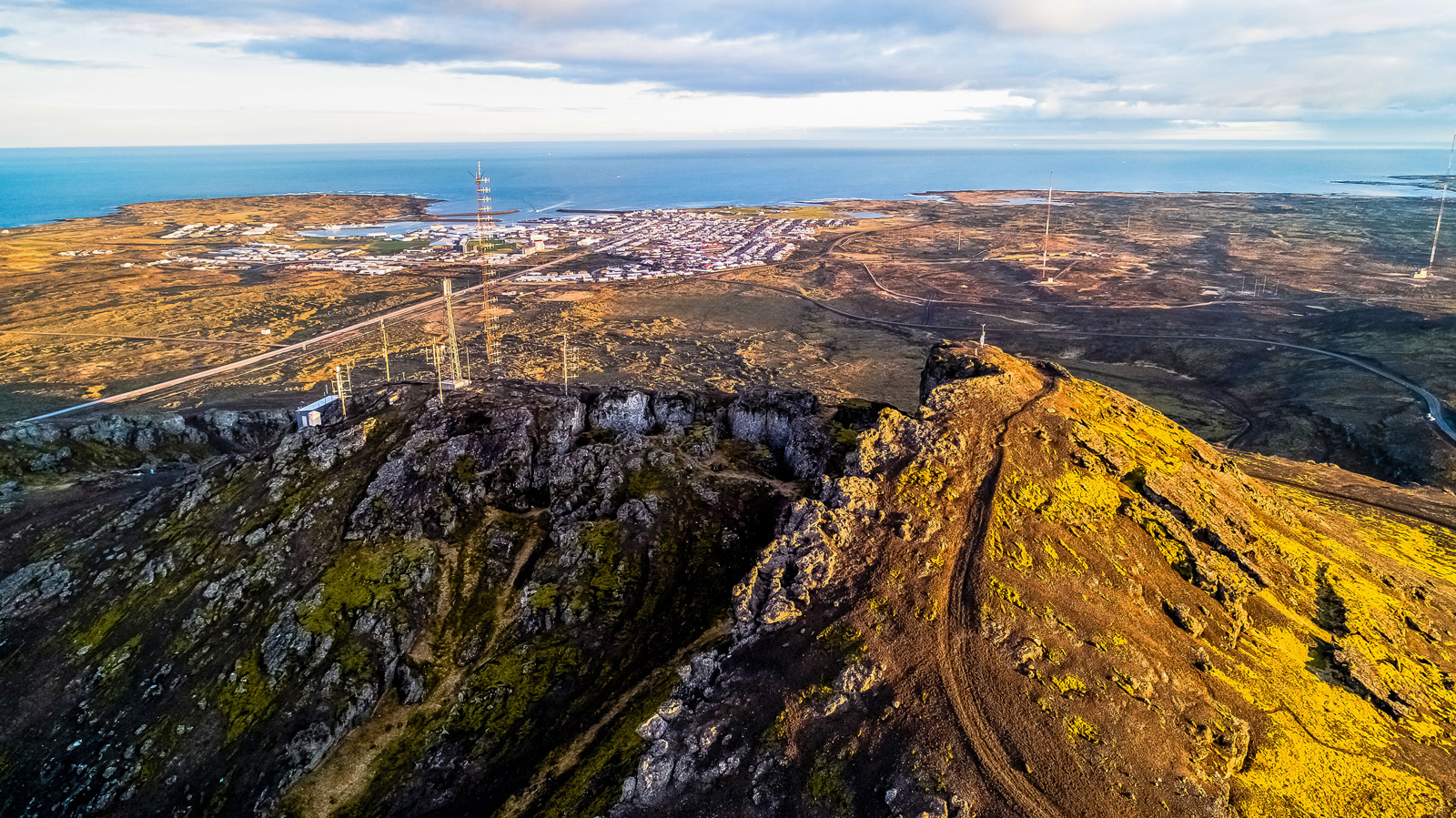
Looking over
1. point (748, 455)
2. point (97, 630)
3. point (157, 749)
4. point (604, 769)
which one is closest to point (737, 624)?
point (604, 769)

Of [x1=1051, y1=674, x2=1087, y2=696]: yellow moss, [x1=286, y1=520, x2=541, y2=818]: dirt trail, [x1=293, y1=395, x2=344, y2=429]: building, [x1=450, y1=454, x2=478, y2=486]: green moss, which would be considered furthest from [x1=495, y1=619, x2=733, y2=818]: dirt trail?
[x1=293, y1=395, x2=344, y2=429]: building

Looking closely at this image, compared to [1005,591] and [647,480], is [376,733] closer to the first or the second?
[647,480]

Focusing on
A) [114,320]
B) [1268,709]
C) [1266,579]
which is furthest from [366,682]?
[114,320]

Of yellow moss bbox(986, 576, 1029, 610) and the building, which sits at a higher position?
yellow moss bbox(986, 576, 1029, 610)

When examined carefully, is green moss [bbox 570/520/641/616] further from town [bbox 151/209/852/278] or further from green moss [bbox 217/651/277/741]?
town [bbox 151/209/852/278]

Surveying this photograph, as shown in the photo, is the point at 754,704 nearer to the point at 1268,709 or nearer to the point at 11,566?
the point at 1268,709

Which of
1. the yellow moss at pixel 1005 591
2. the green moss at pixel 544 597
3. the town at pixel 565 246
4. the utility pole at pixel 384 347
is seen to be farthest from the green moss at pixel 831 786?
the town at pixel 565 246
